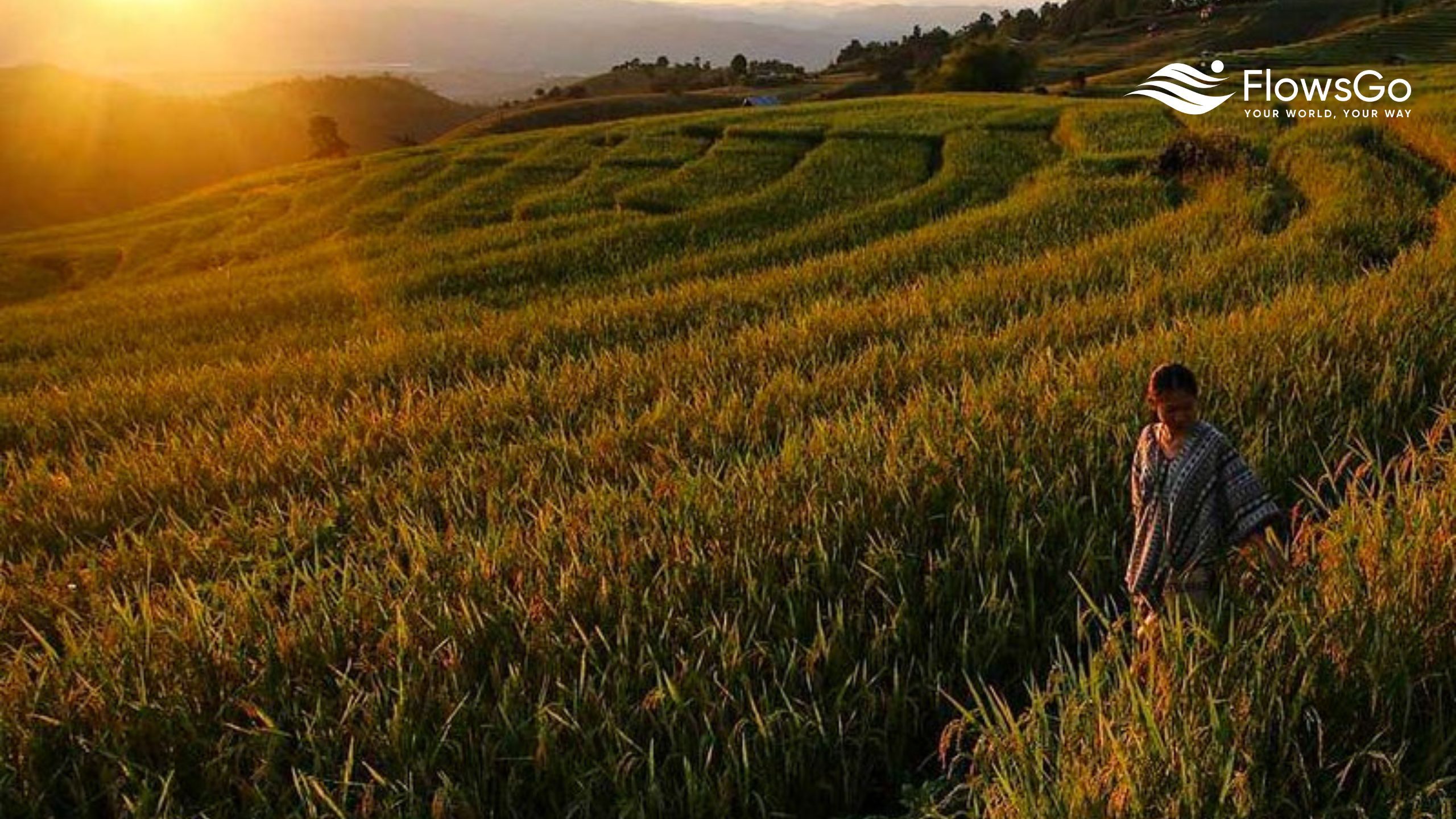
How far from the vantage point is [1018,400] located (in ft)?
15.4

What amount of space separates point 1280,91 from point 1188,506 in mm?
35702

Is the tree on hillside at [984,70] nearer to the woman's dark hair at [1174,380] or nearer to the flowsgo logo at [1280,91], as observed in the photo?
the flowsgo logo at [1280,91]

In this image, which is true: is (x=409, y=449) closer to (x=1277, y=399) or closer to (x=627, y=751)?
(x=627, y=751)

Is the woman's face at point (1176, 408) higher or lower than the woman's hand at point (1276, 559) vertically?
higher

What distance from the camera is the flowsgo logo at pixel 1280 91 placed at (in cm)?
2217

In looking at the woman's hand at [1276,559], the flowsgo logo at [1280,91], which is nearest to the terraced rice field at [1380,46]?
the flowsgo logo at [1280,91]

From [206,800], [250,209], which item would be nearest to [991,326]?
[206,800]

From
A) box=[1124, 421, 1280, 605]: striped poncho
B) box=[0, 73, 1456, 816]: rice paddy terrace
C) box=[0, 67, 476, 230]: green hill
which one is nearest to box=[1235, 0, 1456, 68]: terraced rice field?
box=[0, 73, 1456, 816]: rice paddy terrace

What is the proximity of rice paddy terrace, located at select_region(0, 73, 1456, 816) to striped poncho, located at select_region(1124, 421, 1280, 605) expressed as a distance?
0.84ft

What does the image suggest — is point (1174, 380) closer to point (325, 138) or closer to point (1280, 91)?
point (1280, 91)

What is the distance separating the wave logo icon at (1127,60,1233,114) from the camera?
28.8 metres

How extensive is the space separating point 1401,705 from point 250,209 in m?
32.3

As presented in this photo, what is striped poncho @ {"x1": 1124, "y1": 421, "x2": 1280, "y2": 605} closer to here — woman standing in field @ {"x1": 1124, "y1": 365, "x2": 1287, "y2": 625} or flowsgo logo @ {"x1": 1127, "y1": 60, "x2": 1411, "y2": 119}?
woman standing in field @ {"x1": 1124, "y1": 365, "x2": 1287, "y2": 625}

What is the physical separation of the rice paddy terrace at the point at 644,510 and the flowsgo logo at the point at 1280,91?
11877mm
